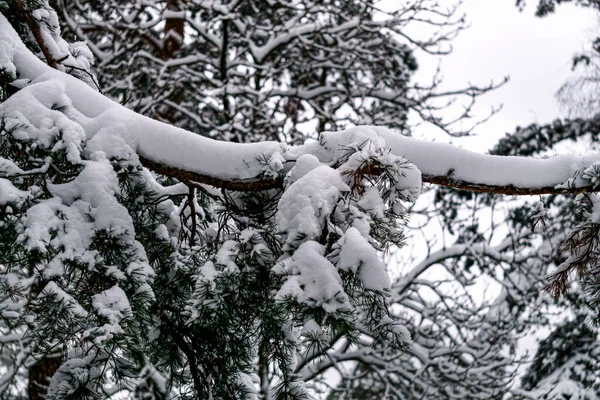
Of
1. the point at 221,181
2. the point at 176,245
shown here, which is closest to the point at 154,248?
the point at 176,245

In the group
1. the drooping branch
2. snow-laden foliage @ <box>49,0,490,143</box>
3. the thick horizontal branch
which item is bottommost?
the thick horizontal branch

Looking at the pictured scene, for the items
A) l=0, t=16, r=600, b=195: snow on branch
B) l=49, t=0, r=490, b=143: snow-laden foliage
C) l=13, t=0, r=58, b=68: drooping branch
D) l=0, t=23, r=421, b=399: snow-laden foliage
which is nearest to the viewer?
l=0, t=23, r=421, b=399: snow-laden foliage

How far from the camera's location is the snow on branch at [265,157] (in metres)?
2.01

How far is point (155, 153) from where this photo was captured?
2.07 m

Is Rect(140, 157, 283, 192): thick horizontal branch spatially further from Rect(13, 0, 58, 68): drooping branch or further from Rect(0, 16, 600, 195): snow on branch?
Rect(13, 0, 58, 68): drooping branch

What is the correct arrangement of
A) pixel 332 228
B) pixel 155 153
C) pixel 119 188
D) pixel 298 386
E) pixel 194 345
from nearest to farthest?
pixel 332 228
pixel 119 188
pixel 155 153
pixel 298 386
pixel 194 345

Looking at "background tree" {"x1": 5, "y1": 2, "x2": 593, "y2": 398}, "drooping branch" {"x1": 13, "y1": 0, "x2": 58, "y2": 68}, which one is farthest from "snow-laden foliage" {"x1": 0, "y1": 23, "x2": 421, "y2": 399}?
"drooping branch" {"x1": 13, "y1": 0, "x2": 58, "y2": 68}

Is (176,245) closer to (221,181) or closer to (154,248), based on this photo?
(154,248)

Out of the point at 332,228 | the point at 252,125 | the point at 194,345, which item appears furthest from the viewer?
the point at 252,125

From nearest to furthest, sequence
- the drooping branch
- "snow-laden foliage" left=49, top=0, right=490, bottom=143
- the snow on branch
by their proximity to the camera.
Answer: the snow on branch, the drooping branch, "snow-laden foliage" left=49, top=0, right=490, bottom=143

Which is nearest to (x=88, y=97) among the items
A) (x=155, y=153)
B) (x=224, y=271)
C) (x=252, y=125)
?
(x=155, y=153)

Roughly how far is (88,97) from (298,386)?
4.73 feet

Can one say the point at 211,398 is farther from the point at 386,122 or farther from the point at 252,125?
the point at 386,122

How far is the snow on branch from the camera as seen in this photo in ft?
6.61
